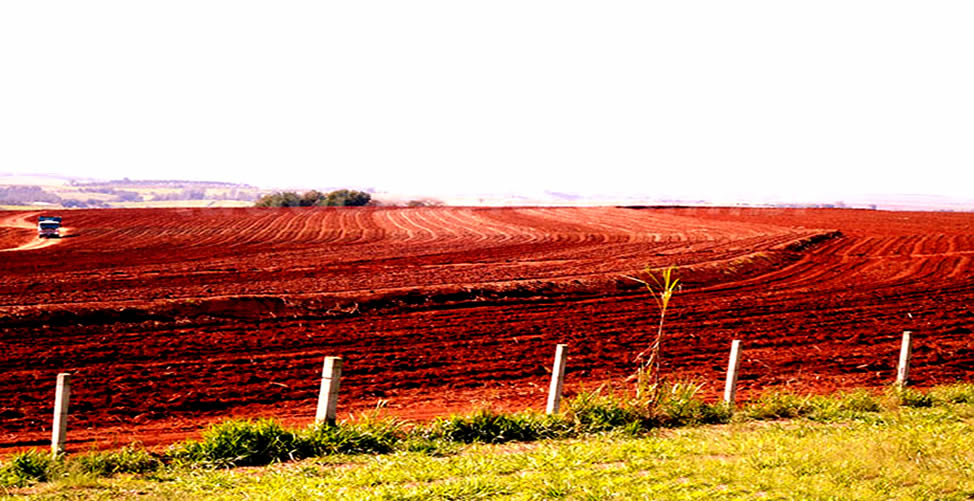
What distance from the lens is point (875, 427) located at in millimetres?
9680

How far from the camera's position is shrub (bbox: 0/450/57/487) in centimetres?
727

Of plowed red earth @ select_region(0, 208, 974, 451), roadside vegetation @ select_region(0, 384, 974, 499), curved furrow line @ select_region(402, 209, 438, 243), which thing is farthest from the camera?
curved furrow line @ select_region(402, 209, 438, 243)

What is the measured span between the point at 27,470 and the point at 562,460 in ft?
15.4

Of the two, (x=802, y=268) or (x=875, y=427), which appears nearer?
(x=875, y=427)

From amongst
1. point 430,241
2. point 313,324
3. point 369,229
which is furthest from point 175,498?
point 369,229

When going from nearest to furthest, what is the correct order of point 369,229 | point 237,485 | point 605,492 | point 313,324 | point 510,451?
point 605,492, point 237,485, point 510,451, point 313,324, point 369,229

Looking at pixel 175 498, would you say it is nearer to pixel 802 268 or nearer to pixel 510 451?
pixel 510 451

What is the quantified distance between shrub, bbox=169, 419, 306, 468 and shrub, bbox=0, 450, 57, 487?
1051 millimetres

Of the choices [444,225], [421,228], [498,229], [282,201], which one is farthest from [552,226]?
[282,201]

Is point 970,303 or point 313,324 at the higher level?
point 970,303

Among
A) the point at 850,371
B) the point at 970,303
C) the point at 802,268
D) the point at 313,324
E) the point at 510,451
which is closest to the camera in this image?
the point at 510,451

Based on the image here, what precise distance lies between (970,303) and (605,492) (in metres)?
19.4

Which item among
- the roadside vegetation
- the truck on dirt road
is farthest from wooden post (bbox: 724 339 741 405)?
the truck on dirt road

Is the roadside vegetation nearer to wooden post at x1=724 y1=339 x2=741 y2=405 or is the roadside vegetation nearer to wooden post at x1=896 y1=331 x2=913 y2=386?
wooden post at x1=724 y1=339 x2=741 y2=405
